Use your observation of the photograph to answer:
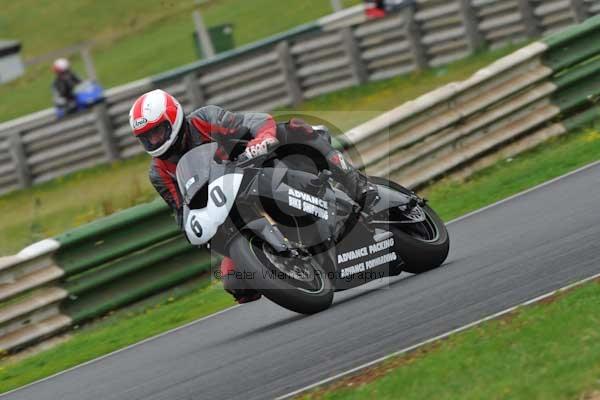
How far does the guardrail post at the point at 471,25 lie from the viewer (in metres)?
18.8

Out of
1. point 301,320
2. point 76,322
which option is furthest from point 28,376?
point 301,320

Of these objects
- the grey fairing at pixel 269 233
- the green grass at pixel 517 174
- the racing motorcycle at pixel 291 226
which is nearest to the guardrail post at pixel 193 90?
the green grass at pixel 517 174

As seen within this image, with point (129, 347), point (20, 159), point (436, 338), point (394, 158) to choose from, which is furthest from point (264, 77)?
point (436, 338)

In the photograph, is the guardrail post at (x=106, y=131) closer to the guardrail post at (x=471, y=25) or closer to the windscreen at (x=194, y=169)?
the guardrail post at (x=471, y=25)

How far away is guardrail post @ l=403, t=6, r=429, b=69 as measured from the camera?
19.2 m

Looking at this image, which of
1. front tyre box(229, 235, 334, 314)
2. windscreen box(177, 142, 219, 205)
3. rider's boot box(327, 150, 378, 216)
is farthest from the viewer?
rider's boot box(327, 150, 378, 216)

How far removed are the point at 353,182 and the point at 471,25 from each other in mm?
11701

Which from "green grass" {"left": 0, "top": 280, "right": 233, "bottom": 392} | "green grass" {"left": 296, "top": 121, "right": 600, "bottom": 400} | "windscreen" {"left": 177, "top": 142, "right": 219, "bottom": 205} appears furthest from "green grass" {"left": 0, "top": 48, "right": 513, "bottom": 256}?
"green grass" {"left": 296, "top": 121, "right": 600, "bottom": 400}

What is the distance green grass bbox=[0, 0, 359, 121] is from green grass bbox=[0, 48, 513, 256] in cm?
789

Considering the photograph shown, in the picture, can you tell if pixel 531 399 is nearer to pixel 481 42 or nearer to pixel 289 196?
pixel 289 196

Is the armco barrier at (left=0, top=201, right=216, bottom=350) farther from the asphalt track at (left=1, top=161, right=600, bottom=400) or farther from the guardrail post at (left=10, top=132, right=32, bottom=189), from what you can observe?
the guardrail post at (left=10, top=132, right=32, bottom=189)

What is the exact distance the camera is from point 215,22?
30.8 meters

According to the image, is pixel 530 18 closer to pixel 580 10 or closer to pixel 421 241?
pixel 580 10

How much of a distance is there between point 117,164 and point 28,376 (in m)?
11.3
